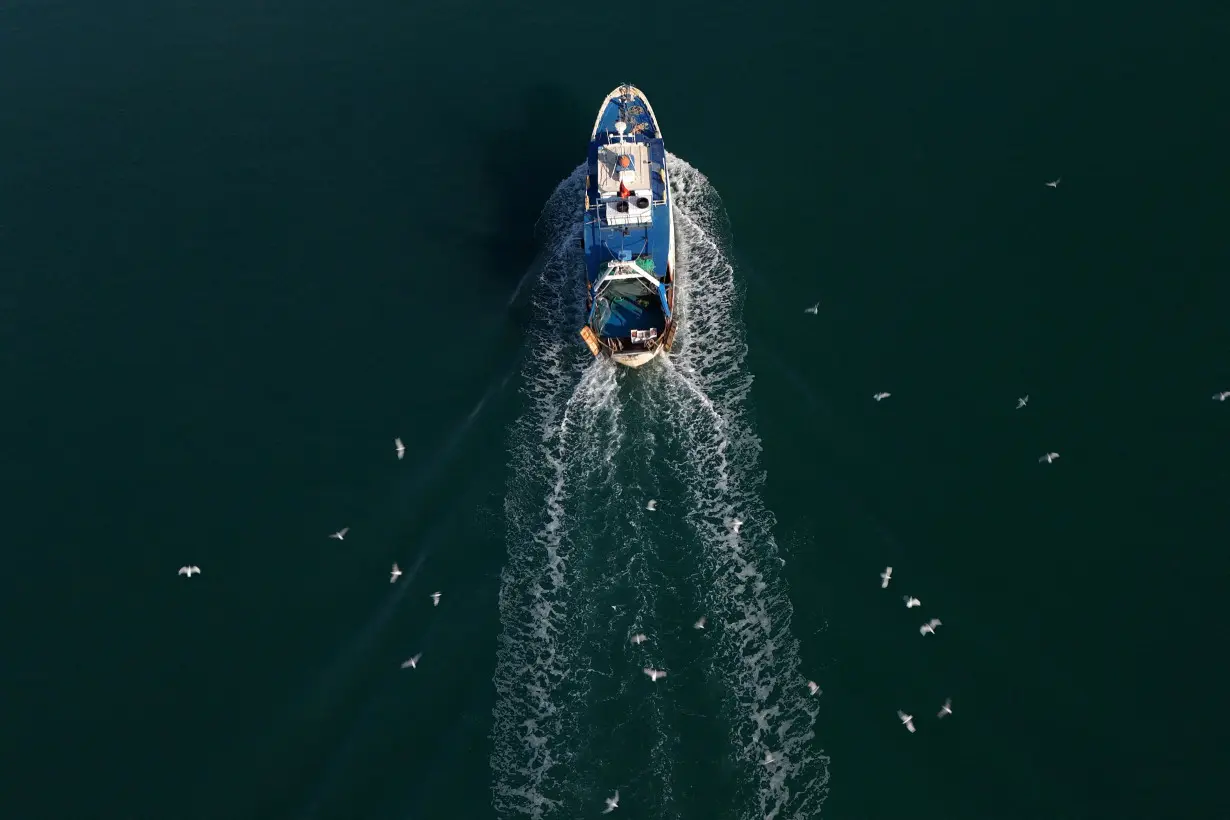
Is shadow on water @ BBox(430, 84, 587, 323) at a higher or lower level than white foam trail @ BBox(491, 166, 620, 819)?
higher

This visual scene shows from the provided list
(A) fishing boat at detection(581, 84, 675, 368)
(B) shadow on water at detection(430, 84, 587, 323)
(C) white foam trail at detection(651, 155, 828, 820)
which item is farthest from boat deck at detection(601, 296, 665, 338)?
(B) shadow on water at detection(430, 84, 587, 323)

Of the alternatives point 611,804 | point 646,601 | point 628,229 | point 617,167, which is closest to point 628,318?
point 628,229

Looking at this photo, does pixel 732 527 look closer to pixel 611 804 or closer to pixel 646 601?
pixel 646 601

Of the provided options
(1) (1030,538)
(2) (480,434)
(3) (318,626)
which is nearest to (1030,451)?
(1) (1030,538)

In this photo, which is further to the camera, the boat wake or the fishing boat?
the fishing boat

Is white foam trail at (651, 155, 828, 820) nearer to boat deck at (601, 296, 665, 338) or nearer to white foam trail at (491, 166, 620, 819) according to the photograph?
boat deck at (601, 296, 665, 338)

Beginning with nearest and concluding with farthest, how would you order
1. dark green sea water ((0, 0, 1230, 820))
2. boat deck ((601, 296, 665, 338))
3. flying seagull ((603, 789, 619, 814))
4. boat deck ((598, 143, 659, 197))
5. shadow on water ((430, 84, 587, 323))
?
flying seagull ((603, 789, 619, 814)) < dark green sea water ((0, 0, 1230, 820)) < boat deck ((601, 296, 665, 338)) < boat deck ((598, 143, 659, 197)) < shadow on water ((430, 84, 587, 323))

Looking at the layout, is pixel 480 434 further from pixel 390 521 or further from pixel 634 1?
pixel 634 1
